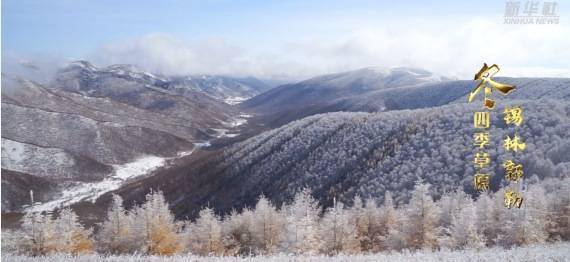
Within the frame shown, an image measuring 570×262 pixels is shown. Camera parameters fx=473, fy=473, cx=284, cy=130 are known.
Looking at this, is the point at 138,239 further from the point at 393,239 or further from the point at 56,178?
the point at 56,178

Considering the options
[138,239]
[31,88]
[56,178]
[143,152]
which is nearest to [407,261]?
[138,239]

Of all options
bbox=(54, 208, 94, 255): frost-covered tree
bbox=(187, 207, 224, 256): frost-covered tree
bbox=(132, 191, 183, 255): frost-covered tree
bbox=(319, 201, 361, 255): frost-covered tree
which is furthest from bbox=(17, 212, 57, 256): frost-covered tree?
bbox=(319, 201, 361, 255): frost-covered tree

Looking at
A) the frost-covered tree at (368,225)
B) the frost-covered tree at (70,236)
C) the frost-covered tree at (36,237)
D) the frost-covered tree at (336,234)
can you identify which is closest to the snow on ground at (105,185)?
the frost-covered tree at (70,236)

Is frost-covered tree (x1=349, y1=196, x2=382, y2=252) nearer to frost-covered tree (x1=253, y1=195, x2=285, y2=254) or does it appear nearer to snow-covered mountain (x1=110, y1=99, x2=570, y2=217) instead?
frost-covered tree (x1=253, y1=195, x2=285, y2=254)

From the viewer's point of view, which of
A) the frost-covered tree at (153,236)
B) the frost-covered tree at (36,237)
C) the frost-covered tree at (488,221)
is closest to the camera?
the frost-covered tree at (488,221)

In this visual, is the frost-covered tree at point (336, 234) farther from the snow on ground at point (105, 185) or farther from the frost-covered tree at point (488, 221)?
the snow on ground at point (105, 185)

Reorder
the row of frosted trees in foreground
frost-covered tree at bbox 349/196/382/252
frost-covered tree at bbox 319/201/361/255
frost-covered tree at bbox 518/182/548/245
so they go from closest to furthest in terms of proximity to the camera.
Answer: frost-covered tree at bbox 518/182/548/245, the row of frosted trees in foreground, frost-covered tree at bbox 319/201/361/255, frost-covered tree at bbox 349/196/382/252

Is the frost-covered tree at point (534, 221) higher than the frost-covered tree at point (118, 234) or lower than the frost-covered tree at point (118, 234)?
higher

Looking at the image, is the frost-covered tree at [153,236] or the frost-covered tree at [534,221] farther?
the frost-covered tree at [153,236]
